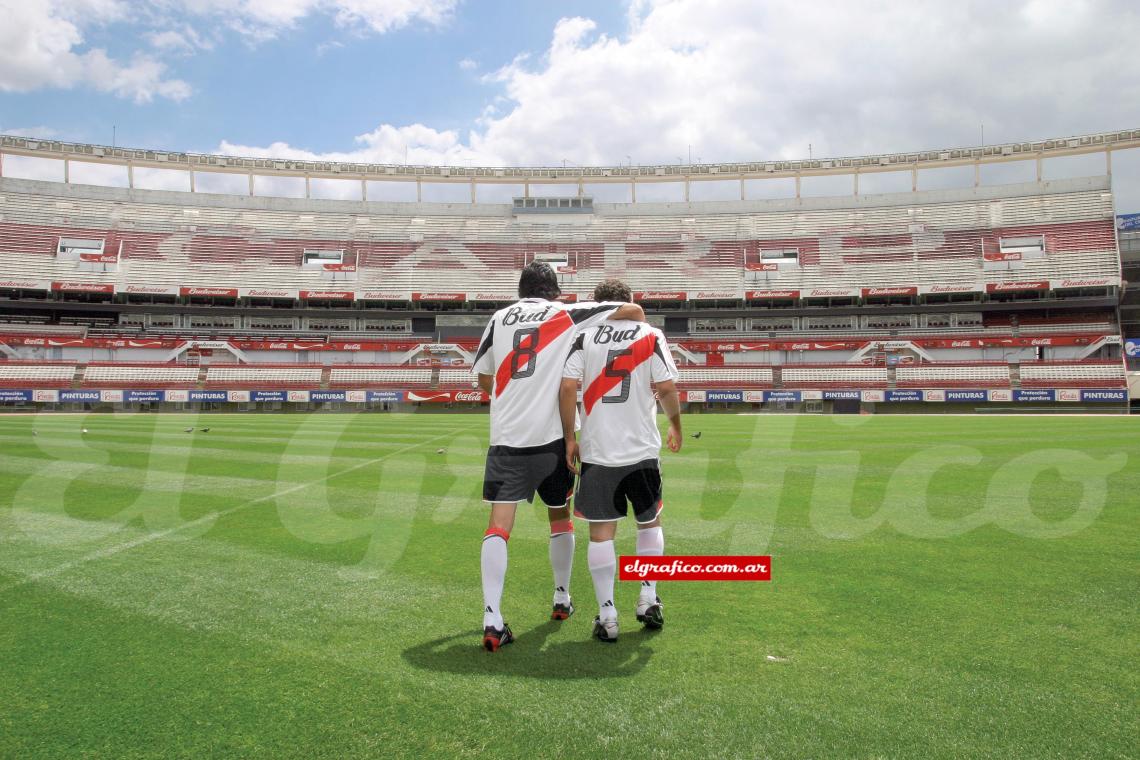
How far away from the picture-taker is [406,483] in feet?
32.1

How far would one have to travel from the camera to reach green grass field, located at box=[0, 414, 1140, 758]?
8.61 ft

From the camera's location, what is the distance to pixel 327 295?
162 ft

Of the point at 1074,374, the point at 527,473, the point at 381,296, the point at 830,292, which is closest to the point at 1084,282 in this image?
the point at 1074,374

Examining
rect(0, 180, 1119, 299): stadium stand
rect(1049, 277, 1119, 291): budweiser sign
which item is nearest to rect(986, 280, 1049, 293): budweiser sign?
rect(0, 180, 1119, 299): stadium stand

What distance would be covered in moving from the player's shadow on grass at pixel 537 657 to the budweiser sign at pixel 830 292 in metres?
49.0

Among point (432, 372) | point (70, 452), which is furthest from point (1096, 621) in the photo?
point (432, 372)

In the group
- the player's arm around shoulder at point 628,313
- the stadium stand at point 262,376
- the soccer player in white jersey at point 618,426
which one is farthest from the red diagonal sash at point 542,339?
the stadium stand at point 262,376

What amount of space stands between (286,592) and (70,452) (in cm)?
1185

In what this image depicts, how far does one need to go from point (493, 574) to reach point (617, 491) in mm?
910

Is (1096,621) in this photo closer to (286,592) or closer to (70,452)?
(286,592)

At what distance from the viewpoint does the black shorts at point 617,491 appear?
4047 mm

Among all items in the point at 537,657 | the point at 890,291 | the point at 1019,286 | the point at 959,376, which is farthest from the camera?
the point at 890,291

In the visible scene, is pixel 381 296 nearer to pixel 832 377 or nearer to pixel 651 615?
pixel 832 377

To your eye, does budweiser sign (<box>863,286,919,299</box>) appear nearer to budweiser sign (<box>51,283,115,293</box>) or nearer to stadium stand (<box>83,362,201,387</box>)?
stadium stand (<box>83,362,201,387</box>)
